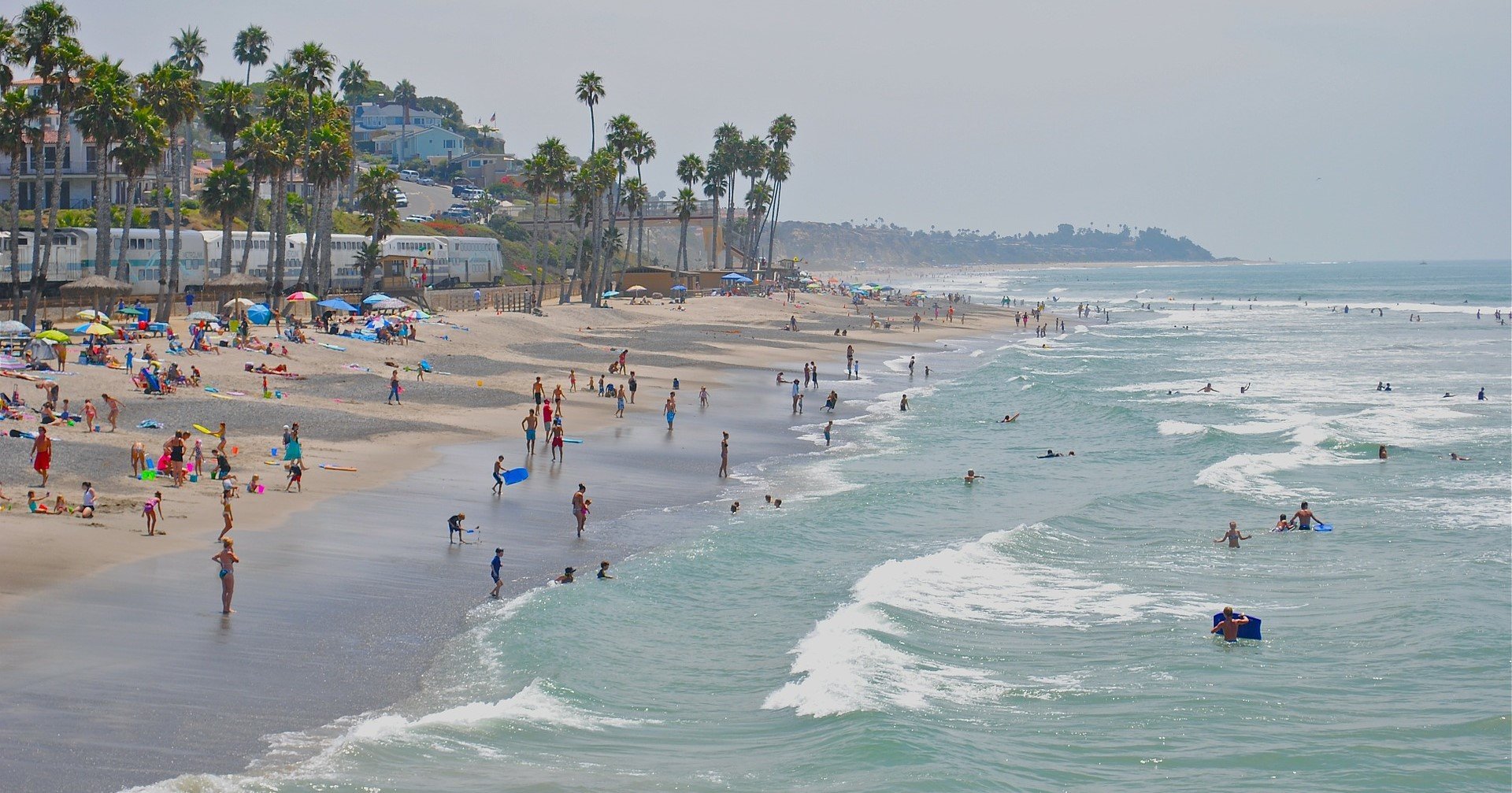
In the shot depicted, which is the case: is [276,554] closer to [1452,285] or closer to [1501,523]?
[1501,523]

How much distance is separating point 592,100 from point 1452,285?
151 metres

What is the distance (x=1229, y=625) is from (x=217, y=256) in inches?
2087

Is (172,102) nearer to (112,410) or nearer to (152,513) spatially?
(112,410)

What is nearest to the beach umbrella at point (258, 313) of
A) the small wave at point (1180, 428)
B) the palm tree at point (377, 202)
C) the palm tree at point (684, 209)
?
the palm tree at point (377, 202)

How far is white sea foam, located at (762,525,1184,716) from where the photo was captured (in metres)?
15.7

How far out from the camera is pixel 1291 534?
25094 millimetres

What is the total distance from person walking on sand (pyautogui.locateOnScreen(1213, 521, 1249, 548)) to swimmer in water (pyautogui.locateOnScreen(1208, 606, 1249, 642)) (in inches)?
247

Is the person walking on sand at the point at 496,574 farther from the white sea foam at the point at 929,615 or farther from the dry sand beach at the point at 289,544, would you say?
the white sea foam at the point at 929,615

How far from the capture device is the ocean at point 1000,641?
13508 millimetres

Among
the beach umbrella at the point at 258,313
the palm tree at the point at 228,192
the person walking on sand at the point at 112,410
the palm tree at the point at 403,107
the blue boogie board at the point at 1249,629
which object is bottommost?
the blue boogie board at the point at 1249,629

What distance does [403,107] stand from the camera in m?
162

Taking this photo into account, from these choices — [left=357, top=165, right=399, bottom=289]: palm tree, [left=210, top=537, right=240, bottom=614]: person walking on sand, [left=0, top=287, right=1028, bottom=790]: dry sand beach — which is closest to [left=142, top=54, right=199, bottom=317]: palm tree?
[left=357, top=165, right=399, bottom=289]: palm tree

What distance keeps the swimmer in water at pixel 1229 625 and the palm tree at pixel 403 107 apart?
137m

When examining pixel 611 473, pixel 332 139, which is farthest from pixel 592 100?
pixel 611 473
